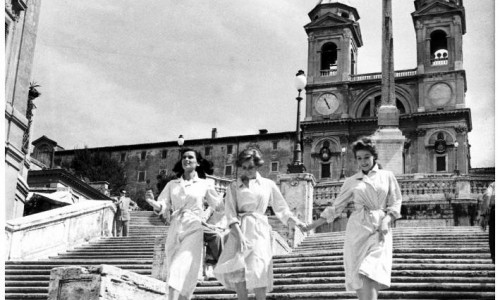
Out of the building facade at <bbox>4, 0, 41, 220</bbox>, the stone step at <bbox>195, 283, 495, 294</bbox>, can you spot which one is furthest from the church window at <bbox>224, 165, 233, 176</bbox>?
the stone step at <bbox>195, 283, 495, 294</bbox>

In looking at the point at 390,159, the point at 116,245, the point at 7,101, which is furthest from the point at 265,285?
the point at 390,159

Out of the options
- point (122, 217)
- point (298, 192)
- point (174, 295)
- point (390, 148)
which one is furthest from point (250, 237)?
point (390, 148)

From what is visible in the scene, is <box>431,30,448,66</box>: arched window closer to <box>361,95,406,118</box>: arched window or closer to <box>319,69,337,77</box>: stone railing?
<box>361,95,406,118</box>: arched window

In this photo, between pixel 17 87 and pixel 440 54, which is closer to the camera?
pixel 17 87

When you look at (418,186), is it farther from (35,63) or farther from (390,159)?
(35,63)

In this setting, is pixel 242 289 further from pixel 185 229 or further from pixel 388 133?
pixel 388 133

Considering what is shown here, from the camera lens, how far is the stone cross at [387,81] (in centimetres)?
3042

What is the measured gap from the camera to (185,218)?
7863 mm

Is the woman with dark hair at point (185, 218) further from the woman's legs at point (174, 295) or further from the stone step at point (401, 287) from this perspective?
the stone step at point (401, 287)

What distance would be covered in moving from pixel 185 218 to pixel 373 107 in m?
56.4

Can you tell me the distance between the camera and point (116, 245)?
17.6 meters

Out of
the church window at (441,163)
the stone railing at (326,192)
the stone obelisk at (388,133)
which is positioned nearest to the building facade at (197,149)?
the church window at (441,163)

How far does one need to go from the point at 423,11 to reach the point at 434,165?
550 inches

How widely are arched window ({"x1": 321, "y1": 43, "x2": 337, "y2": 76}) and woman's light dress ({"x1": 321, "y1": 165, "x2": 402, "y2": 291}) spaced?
58642 millimetres
